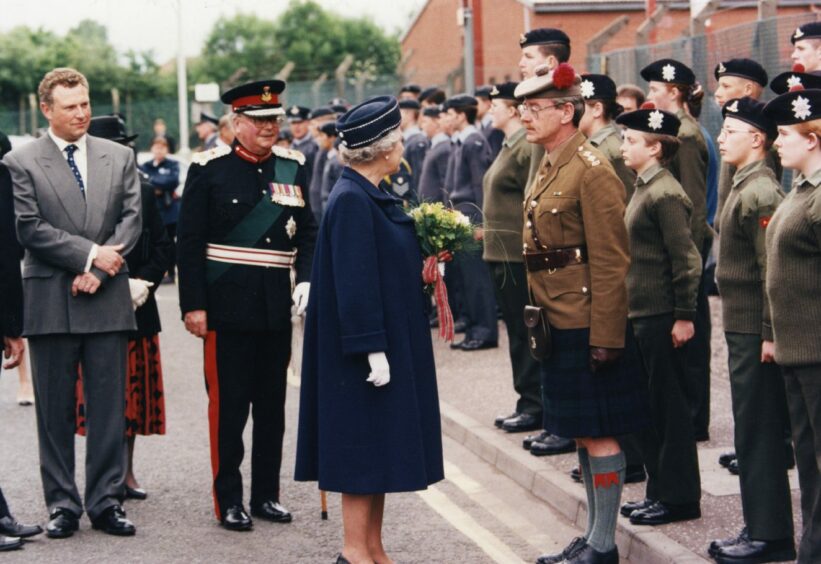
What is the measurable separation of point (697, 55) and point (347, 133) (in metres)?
8.78

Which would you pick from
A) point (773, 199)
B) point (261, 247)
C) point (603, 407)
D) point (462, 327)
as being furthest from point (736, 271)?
point (462, 327)

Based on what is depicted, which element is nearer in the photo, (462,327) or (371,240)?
(371,240)

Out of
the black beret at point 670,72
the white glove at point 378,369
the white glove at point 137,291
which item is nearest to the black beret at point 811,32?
the black beret at point 670,72

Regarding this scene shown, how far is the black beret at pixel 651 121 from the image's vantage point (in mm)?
6809

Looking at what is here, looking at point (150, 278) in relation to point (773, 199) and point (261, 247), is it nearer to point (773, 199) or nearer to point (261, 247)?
point (261, 247)

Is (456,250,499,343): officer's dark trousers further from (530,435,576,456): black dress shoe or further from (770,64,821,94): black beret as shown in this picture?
(770,64,821,94): black beret

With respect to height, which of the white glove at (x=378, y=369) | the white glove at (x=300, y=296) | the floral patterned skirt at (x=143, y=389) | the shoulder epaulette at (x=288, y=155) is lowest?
the floral patterned skirt at (x=143, y=389)

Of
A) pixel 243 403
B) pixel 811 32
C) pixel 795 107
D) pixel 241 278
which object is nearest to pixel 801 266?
pixel 795 107

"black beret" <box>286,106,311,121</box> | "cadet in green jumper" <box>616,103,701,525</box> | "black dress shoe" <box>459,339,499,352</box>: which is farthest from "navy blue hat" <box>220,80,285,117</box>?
"black beret" <box>286,106,311,121</box>

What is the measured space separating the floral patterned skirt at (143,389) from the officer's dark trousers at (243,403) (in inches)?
34.2

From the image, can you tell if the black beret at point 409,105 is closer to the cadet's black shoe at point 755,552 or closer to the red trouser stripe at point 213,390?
the red trouser stripe at point 213,390

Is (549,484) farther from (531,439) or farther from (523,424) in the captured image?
(523,424)

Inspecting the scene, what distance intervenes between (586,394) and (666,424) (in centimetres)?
82

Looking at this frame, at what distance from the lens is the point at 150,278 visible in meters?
7.81
